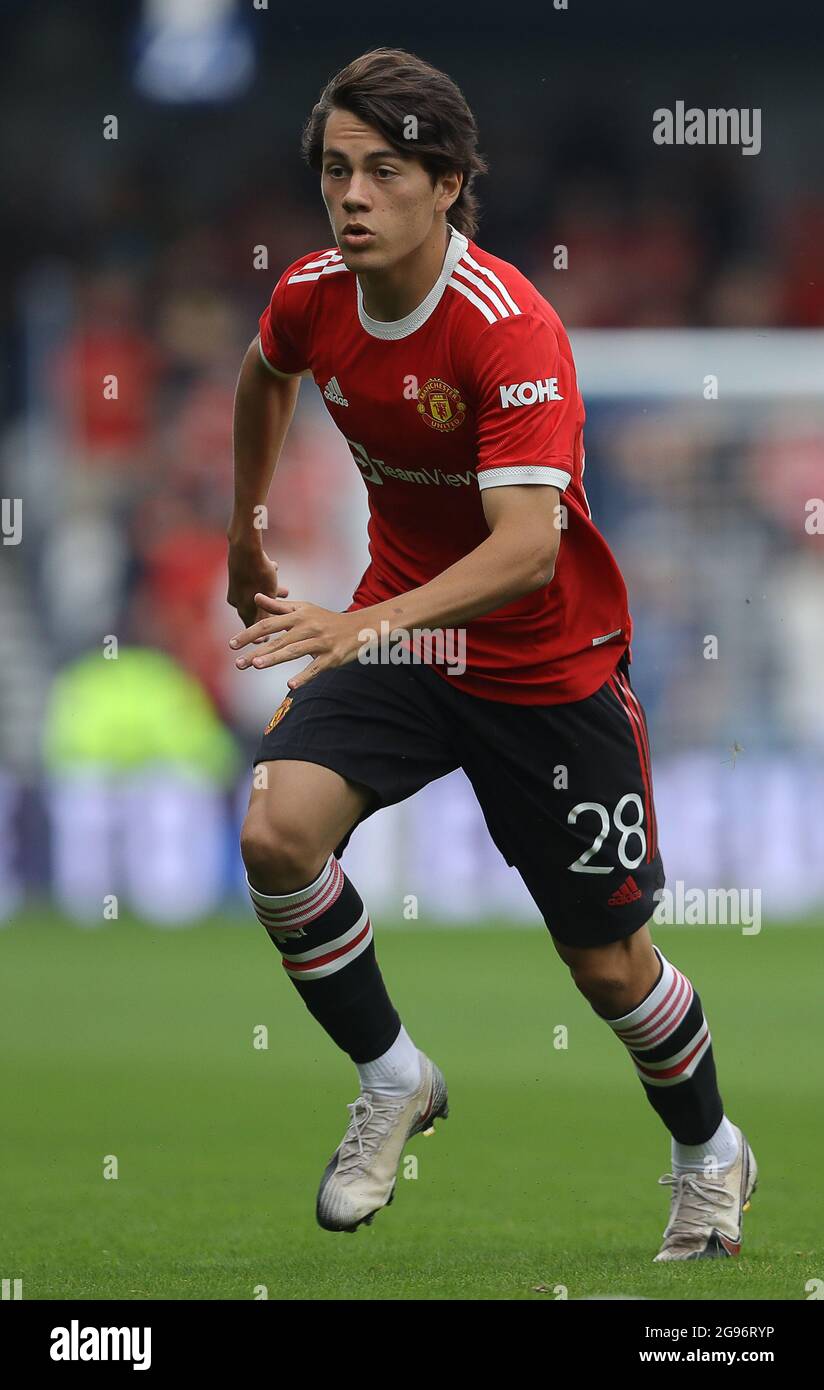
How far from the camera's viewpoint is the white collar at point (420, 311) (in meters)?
4.16

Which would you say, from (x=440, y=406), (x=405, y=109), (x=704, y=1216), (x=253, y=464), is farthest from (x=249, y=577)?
(x=704, y=1216)

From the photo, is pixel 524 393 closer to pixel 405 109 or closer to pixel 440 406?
pixel 440 406

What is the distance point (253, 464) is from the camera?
189 inches

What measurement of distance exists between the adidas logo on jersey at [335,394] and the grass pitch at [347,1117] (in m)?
1.73

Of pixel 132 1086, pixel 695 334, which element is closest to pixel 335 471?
pixel 695 334

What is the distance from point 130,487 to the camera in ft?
43.4

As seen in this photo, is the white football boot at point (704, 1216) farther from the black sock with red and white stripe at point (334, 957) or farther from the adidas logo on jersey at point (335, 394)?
the adidas logo on jersey at point (335, 394)

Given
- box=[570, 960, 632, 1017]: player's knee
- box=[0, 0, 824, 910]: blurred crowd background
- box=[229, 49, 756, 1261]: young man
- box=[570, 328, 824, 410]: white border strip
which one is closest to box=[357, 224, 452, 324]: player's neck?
box=[229, 49, 756, 1261]: young man

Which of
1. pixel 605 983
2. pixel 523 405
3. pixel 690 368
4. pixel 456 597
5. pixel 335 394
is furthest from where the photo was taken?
pixel 690 368

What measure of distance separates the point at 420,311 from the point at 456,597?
0.66 metres

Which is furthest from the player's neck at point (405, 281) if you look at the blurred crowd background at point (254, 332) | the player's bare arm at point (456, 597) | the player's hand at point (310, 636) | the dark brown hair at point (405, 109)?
the blurred crowd background at point (254, 332)

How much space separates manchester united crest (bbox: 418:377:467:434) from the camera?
4.12 meters

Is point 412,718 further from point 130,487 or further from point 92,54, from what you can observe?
point 92,54

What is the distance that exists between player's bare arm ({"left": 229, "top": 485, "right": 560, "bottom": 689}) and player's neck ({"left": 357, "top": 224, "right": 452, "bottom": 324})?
1.51 feet
